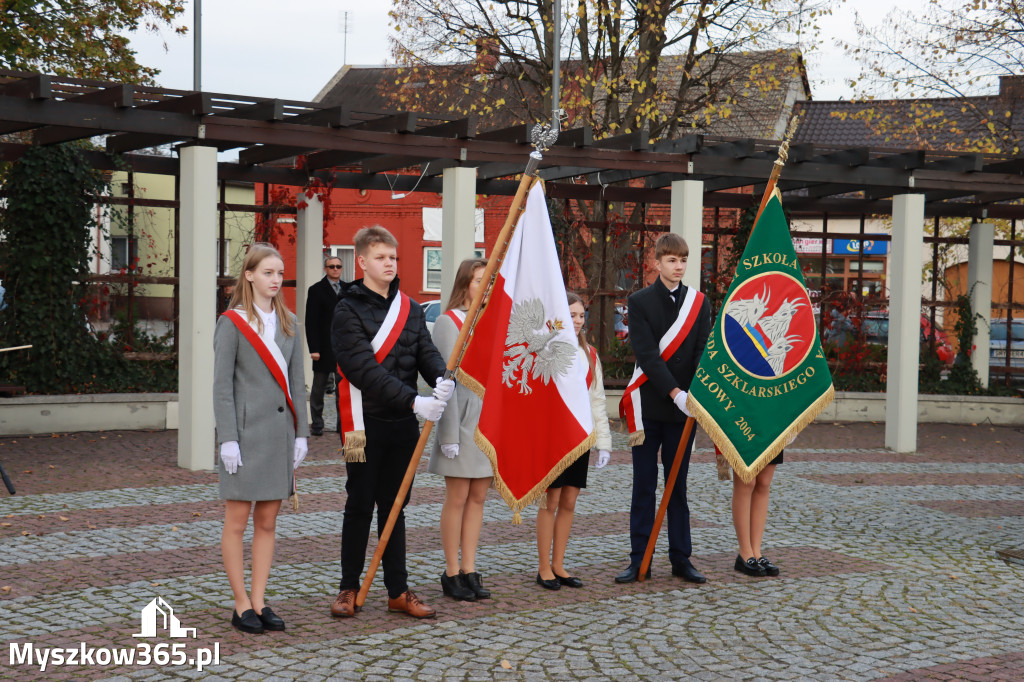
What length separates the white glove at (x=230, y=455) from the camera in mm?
5004

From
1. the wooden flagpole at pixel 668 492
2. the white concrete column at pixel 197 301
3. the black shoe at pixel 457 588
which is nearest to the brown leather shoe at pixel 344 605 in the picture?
the black shoe at pixel 457 588

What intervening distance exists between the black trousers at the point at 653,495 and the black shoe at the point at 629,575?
0.04 m

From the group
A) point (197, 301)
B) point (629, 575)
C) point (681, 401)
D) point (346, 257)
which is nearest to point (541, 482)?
point (629, 575)

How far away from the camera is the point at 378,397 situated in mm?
5250

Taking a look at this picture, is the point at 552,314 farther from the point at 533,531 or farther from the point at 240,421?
the point at 533,531

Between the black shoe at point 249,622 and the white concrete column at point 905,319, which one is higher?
the white concrete column at point 905,319

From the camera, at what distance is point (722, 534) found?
7750 mm

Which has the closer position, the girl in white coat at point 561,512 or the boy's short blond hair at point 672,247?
the girl in white coat at point 561,512

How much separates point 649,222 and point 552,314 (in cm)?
1024

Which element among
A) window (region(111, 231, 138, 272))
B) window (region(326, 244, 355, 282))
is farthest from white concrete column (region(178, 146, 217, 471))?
window (region(326, 244, 355, 282))

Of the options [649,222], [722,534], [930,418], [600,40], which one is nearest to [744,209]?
[649,222]

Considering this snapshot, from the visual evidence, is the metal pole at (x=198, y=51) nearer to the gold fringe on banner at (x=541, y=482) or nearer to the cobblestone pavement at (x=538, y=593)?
the cobblestone pavement at (x=538, y=593)

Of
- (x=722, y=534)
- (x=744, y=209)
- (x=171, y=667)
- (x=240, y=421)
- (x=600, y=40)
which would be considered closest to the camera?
(x=171, y=667)

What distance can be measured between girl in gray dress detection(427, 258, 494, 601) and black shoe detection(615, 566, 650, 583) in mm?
882
